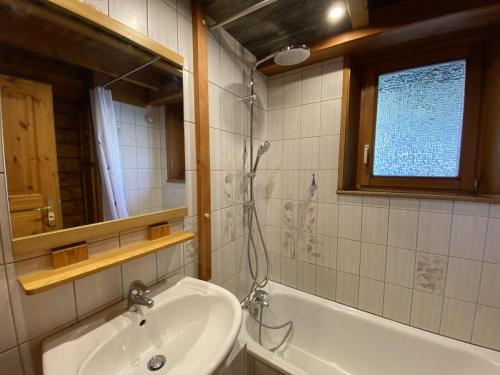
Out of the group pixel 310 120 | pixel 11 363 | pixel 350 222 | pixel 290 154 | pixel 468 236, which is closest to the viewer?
pixel 11 363

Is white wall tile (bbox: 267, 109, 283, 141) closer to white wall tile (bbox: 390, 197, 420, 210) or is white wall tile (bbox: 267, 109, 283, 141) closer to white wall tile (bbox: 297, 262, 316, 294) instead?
white wall tile (bbox: 390, 197, 420, 210)

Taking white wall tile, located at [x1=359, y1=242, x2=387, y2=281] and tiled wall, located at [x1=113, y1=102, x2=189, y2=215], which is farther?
white wall tile, located at [x1=359, y1=242, x2=387, y2=281]

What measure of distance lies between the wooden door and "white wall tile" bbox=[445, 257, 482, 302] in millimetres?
1915

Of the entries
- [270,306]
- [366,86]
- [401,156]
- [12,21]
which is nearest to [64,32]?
[12,21]

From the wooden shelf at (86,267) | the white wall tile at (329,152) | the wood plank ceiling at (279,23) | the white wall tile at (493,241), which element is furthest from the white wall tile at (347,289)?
the wood plank ceiling at (279,23)

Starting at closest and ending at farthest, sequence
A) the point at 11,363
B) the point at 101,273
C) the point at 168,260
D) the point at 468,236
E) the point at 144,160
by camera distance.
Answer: the point at 11,363 < the point at 101,273 < the point at 144,160 < the point at 168,260 < the point at 468,236

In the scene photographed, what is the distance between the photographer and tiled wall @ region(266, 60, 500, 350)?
47.1 inches

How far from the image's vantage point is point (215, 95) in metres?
1.32

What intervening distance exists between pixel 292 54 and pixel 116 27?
0.83m

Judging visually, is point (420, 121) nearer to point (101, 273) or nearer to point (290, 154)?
point (290, 154)

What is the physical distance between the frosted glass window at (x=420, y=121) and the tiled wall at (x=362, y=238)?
287mm

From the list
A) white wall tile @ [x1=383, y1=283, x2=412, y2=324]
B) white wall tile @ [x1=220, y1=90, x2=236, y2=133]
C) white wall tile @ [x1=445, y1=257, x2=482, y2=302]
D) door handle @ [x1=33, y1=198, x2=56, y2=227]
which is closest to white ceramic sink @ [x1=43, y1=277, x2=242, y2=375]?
door handle @ [x1=33, y1=198, x2=56, y2=227]

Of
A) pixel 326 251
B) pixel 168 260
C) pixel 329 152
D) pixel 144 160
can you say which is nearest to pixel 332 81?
pixel 329 152

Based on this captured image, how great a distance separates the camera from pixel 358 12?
1132 mm
